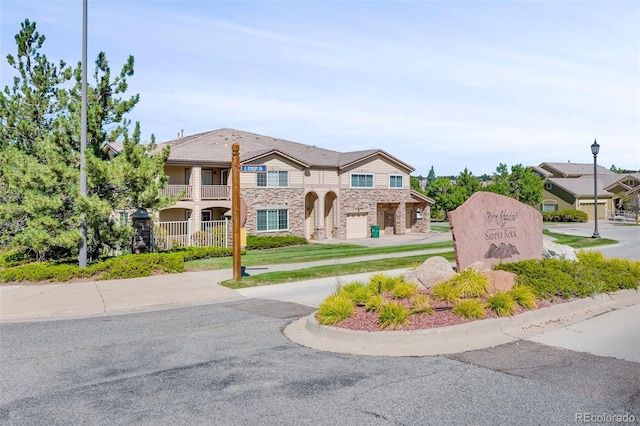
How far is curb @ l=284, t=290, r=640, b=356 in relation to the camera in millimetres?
7976

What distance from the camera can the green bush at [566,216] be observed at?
57281mm

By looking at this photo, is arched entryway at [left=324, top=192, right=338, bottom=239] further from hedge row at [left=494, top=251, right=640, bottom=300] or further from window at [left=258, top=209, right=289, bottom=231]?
hedge row at [left=494, top=251, right=640, bottom=300]

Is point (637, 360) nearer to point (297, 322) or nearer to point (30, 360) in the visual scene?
point (297, 322)

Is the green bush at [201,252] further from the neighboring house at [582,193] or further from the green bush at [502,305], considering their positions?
the neighboring house at [582,193]

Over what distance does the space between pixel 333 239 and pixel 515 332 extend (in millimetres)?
27702

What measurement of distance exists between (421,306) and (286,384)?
3651 mm

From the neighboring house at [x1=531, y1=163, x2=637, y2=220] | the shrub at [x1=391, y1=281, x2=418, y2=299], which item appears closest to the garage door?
the shrub at [x1=391, y1=281, x2=418, y2=299]

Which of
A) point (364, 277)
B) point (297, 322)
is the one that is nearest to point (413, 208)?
point (364, 277)

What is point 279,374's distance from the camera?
6.92 m

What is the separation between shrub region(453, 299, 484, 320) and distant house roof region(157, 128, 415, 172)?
2464cm

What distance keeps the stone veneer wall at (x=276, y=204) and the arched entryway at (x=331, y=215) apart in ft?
9.97

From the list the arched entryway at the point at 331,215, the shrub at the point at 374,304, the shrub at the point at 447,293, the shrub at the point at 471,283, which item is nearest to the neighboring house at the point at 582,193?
the arched entryway at the point at 331,215

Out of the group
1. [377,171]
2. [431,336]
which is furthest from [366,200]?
[431,336]

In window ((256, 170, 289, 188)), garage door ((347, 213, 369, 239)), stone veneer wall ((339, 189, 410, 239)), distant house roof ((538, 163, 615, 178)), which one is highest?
distant house roof ((538, 163, 615, 178))
